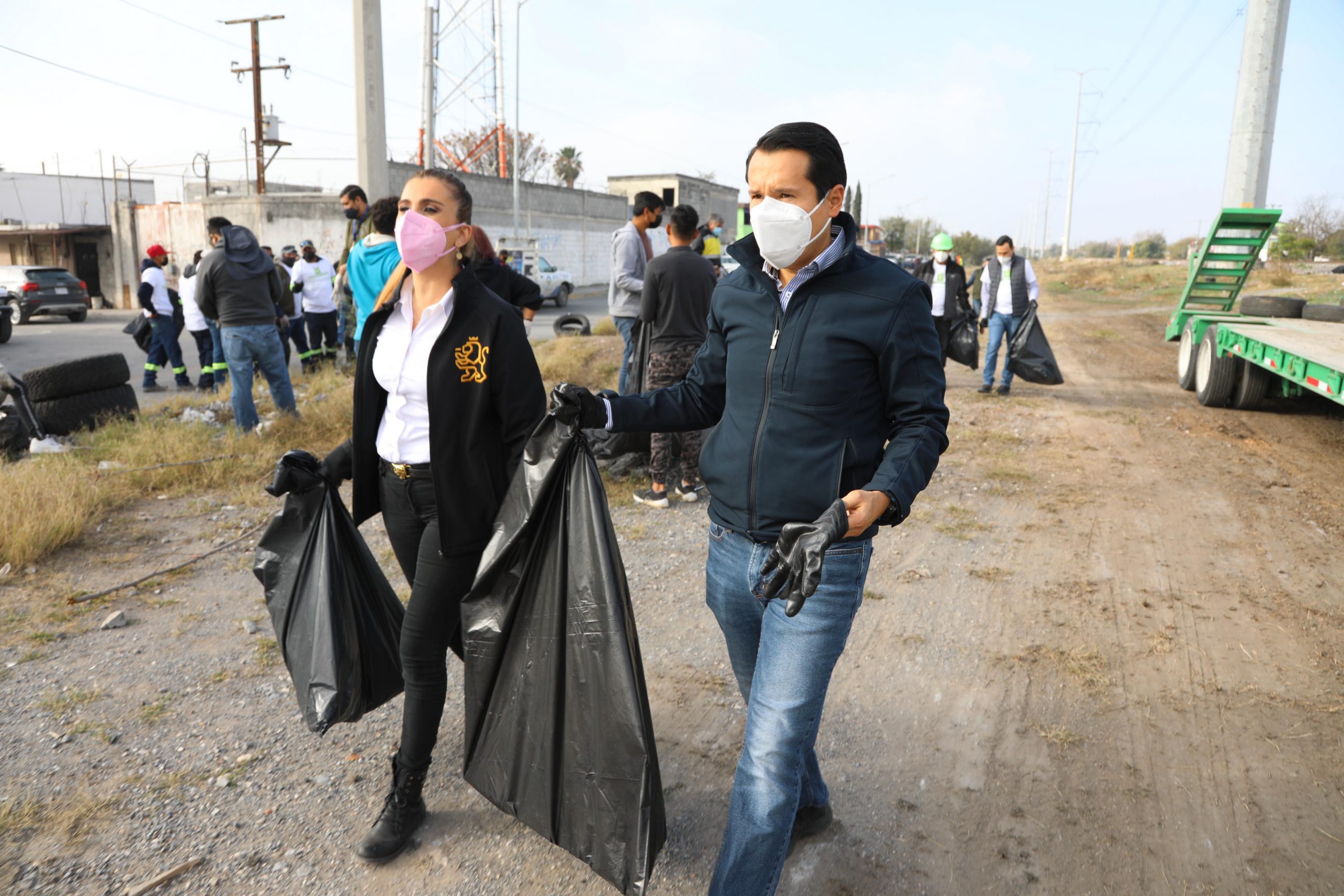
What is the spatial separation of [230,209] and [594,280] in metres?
15.9

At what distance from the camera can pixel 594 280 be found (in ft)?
131

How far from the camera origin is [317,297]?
38.4ft

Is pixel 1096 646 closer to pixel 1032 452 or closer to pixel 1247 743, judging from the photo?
pixel 1247 743

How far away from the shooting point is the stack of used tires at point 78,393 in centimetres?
755

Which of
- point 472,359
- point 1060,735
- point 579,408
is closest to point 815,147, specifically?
point 579,408

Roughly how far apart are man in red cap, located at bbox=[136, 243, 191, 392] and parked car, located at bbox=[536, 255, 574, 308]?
14.1 metres

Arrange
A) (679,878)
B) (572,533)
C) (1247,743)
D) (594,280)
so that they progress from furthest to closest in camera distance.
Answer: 1. (594,280)
2. (1247,743)
3. (679,878)
4. (572,533)

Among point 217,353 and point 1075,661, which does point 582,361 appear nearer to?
point 217,353

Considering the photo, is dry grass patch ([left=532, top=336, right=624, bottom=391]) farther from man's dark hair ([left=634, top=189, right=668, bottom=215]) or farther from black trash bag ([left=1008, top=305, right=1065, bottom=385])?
black trash bag ([left=1008, top=305, right=1065, bottom=385])

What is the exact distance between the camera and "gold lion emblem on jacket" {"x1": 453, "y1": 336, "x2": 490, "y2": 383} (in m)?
2.52

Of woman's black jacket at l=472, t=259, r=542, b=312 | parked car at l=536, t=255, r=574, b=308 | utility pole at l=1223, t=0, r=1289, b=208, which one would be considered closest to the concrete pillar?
woman's black jacket at l=472, t=259, r=542, b=312

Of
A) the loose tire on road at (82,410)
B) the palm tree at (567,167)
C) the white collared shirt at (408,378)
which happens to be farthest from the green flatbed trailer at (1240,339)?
the palm tree at (567,167)

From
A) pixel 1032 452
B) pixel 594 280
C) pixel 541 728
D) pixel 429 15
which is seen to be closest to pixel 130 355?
pixel 429 15

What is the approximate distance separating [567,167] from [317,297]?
174ft
